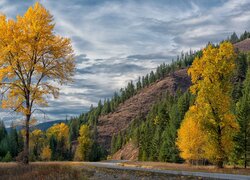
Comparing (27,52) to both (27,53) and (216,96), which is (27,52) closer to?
(27,53)

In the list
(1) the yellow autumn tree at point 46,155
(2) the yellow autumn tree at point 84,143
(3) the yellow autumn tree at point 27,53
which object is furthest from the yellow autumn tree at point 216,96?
(1) the yellow autumn tree at point 46,155

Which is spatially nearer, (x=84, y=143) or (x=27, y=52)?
(x=27, y=52)

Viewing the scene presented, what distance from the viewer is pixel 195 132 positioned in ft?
190

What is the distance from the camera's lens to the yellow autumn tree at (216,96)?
34438 mm

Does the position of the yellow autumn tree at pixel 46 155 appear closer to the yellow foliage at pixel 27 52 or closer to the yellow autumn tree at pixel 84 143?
the yellow autumn tree at pixel 84 143

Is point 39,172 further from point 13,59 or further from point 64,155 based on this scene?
point 64,155

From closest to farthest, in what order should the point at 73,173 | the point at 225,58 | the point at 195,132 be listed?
the point at 73,173
the point at 225,58
the point at 195,132

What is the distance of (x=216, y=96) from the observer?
34.3 meters

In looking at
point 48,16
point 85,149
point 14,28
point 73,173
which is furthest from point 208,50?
point 85,149

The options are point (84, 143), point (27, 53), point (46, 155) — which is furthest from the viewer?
point (46, 155)

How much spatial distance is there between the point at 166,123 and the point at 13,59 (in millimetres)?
92516

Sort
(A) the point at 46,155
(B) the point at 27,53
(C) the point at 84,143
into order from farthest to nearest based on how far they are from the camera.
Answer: (A) the point at 46,155, (C) the point at 84,143, (B) the point at 27,53

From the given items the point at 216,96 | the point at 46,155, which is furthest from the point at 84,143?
the point at 216,96

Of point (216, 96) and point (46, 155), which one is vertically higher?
point (216, 96)
